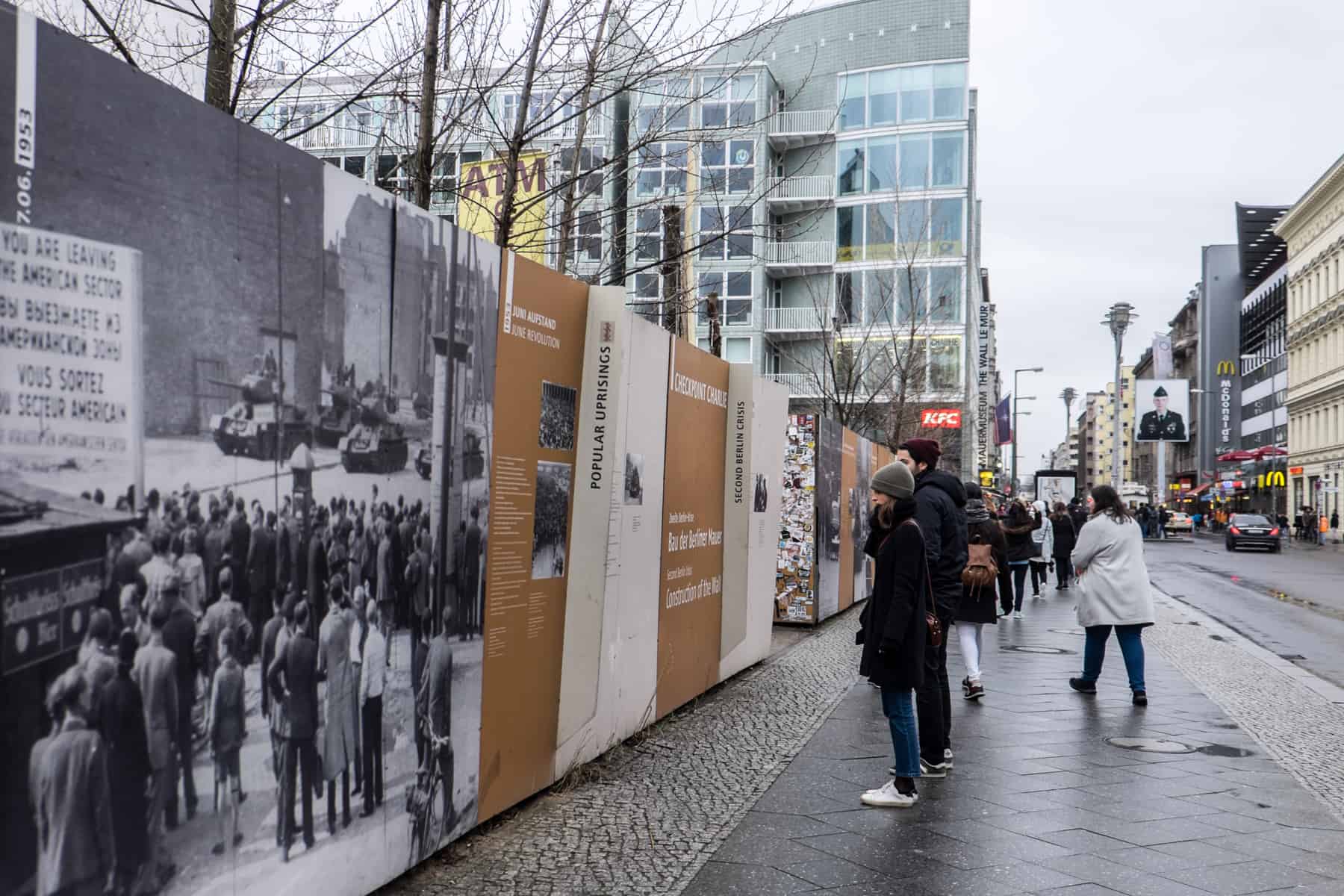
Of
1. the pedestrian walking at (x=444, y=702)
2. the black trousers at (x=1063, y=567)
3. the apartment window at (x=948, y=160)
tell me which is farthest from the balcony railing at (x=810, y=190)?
the pedestrian walking at (x=444, y=702)

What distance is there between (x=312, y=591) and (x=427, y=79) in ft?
14.3

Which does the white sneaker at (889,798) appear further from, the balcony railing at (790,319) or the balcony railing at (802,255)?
the balcony railing at (790,319)

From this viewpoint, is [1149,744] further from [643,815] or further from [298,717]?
[298,717]

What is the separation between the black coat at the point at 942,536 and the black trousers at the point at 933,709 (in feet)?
0.74

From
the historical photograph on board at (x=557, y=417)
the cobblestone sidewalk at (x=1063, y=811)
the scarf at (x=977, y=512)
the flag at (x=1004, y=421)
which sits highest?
the flag at (x=1004, y=421)

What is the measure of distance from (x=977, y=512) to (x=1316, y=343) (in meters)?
70.7

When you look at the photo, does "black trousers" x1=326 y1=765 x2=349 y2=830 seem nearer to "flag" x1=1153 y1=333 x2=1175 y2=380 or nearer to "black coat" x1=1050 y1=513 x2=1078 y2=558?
"black coat" x1=1050 y1=513 x2=1078 y2=558

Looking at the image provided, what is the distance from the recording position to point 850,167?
49438 millimetres

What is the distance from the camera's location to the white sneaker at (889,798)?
6.25 meters

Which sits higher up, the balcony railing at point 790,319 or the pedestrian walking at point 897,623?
the balcony railing at point 790,319

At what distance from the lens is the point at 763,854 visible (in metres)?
5.38

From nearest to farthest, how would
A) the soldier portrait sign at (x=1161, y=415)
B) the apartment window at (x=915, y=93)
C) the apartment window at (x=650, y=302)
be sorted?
the apartment window at (x=650, y=302), the apartment window at (x=915, y=93), the soldier portrait sign at (x=1161, y=415)

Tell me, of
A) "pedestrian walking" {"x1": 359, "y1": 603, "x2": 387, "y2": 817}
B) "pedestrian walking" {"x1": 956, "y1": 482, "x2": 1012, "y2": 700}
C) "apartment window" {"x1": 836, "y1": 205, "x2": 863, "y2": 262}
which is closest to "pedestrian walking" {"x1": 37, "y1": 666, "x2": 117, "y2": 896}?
"pedestrian walking" {"x1": 359, "y1": 603, "x2": 387, "y2": 817}

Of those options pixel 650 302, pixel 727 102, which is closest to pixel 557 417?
pixel 650 302
